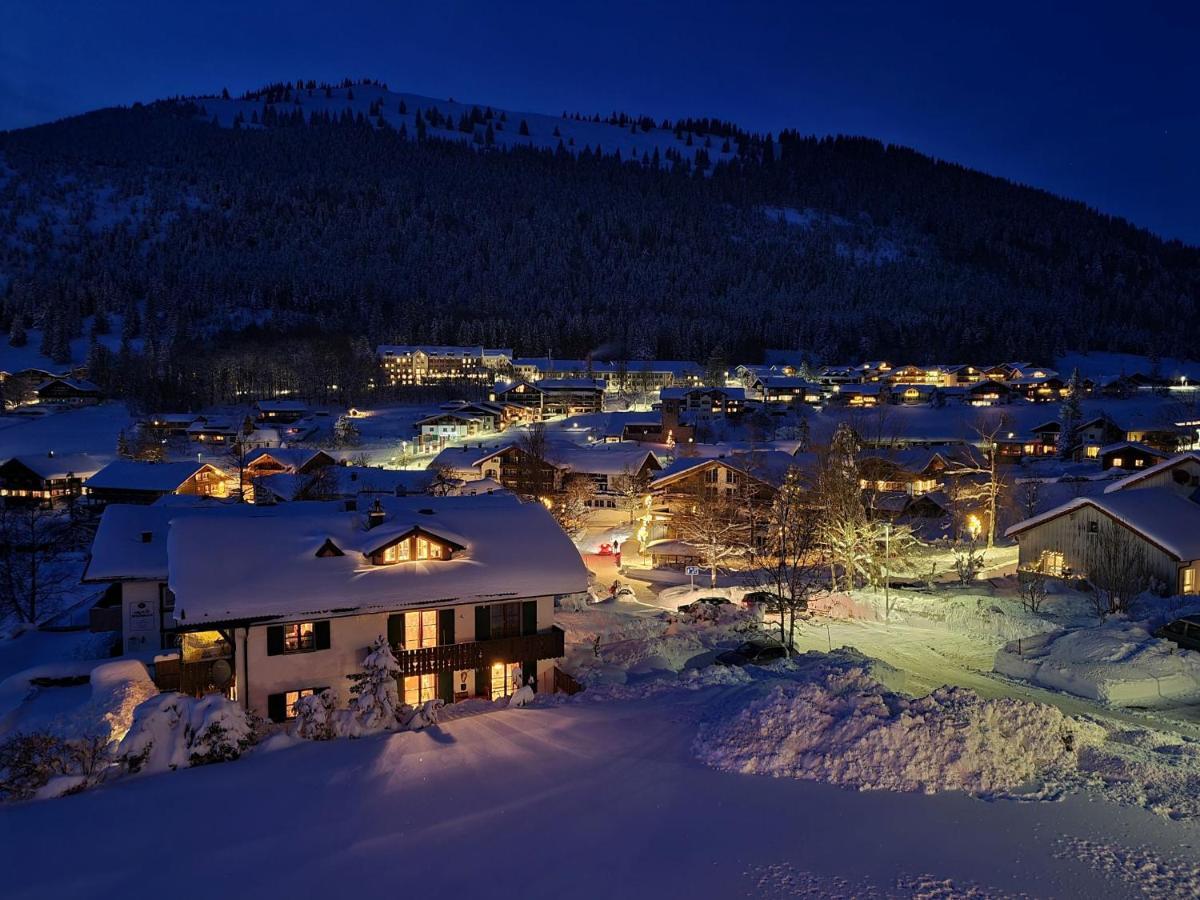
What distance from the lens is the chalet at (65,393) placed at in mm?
101750

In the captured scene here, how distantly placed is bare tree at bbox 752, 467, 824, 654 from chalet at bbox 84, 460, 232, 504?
137 feet

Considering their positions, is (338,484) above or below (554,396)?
below

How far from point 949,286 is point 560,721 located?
216193 millimetres

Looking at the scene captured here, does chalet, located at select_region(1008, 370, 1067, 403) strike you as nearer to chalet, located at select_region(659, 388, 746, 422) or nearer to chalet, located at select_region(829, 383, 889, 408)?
chalet, located at select_region(829, 383, 889, 408)

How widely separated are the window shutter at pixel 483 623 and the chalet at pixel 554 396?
86560 mm

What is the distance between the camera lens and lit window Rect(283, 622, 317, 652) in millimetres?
16984

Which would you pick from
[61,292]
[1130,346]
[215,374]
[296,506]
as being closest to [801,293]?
[1130,346]

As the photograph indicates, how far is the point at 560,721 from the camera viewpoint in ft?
46.2

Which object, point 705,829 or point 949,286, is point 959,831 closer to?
point 705,829

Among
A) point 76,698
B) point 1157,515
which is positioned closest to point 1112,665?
point 1157,515

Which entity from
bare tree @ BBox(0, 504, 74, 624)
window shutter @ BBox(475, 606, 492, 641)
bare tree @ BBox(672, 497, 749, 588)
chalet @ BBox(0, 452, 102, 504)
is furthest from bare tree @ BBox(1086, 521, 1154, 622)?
chalet @ BBox(0, 452, 102, 504)

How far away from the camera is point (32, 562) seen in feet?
109

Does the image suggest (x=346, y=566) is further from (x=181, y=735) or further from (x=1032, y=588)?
(x=1032, y=588)

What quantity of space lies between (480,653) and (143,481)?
1879 inches
